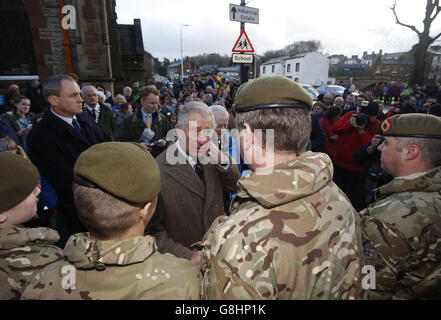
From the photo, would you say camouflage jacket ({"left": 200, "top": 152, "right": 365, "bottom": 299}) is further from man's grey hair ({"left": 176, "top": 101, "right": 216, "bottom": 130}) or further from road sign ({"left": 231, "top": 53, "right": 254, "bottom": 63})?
road sign ({"left": 231, "top": 53, "right": 254, "bottom": 63})

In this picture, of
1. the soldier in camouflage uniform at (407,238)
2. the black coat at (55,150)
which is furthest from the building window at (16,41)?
the soldier in camouflage uniform at (407,238)

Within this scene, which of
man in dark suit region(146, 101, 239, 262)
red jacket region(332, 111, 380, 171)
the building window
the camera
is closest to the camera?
man in dark suit region(146, 101, 239, 262)

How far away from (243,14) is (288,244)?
6.81m

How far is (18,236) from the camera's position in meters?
1.28

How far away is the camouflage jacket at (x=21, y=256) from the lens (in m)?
1.17

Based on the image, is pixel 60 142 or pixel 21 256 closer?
pixel 21 256

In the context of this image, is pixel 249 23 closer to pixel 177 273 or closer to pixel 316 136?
pixel 316 136

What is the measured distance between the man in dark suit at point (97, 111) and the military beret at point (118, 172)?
429cm

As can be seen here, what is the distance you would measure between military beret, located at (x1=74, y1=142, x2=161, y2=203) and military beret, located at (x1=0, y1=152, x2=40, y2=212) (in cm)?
48

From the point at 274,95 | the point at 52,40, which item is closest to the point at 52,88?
the point at 274,95

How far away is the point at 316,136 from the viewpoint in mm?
5027

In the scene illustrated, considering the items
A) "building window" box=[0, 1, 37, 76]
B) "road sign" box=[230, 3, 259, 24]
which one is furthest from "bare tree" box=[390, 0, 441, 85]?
"building window" box=[0, 1, 37, 76]

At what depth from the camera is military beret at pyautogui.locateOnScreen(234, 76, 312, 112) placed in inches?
46.4

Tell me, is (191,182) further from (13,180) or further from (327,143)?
(327,143)
